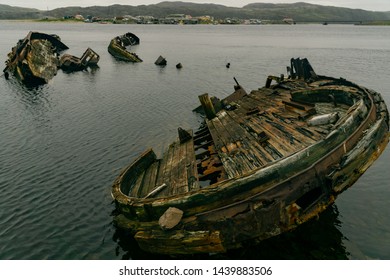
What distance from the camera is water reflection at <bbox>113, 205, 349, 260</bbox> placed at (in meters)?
10.1

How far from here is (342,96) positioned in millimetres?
15586

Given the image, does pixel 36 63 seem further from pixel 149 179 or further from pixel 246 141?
pixel 246 141

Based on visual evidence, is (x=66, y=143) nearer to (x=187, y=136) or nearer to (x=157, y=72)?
(x=187, y=136)

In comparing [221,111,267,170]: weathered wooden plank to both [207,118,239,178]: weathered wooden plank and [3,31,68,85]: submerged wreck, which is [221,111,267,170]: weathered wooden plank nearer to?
[207,118,239,178]: weathered wooden plank

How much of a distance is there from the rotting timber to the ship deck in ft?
0.17

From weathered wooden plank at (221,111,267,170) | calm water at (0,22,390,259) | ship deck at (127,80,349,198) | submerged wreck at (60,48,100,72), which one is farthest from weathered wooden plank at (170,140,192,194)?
submerged wreck at (60,48,100,72)

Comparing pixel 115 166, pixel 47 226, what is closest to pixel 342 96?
pixel 115 166

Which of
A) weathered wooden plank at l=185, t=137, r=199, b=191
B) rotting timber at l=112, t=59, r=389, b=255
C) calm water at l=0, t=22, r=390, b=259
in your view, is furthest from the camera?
weathered wooden plank at l=185, t=137, r=199, b=191

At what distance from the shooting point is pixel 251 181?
9133mm

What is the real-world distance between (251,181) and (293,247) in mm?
3440

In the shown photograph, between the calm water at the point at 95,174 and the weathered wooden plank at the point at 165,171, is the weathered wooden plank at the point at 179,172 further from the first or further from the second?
the calm water at the point at 95,174

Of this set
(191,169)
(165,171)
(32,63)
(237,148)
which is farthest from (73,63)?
(237,148)

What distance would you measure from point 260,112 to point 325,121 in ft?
17.4

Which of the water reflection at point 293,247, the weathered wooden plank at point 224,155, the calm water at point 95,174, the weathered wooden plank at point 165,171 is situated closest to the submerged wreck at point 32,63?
the calm water at point 95,174
